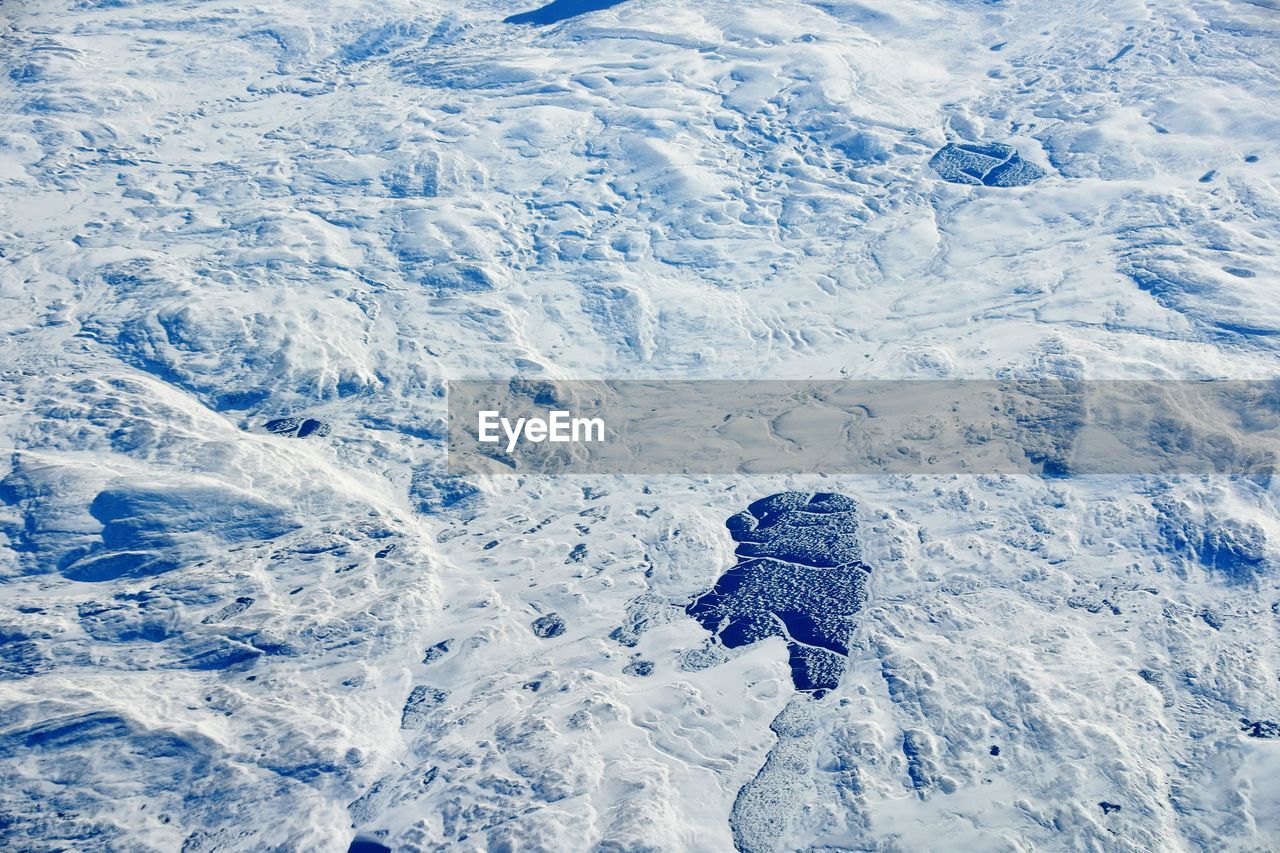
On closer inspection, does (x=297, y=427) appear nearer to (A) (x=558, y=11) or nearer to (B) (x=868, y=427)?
(B) (x=868, y=427)

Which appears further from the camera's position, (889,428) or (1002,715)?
(889,428)

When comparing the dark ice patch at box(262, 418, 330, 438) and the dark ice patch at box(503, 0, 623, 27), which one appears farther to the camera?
the dark ice patch at box(503, 0, 623, 27)

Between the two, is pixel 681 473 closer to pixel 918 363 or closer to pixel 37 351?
pixel 918 363

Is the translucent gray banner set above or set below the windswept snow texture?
above

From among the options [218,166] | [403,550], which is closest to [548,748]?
[403,550]

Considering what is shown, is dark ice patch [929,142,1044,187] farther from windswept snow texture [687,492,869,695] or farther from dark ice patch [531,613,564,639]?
dark ice patch [531,613,564,639]

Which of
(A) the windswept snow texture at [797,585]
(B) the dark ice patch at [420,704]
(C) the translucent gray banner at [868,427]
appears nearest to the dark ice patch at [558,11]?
(C) the translucent gray banner at [868,427]

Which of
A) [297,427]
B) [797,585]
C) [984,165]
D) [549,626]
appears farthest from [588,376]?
[984,165]

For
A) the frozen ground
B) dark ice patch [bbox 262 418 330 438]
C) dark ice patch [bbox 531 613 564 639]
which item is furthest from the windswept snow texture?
dark ice patch [bbox 262 418 330 438]
